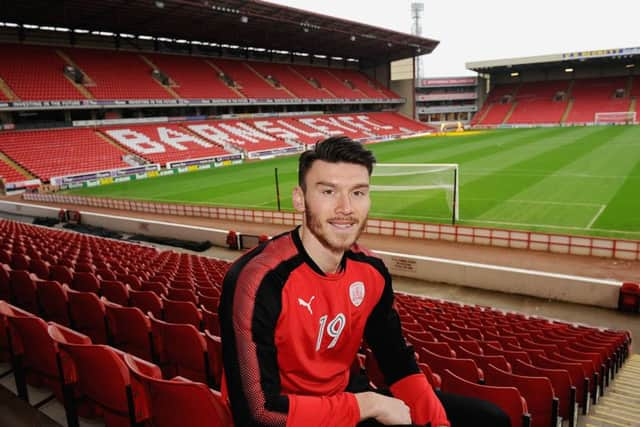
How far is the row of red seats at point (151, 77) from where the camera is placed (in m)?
39.6

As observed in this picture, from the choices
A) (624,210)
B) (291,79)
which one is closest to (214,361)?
(624,210)

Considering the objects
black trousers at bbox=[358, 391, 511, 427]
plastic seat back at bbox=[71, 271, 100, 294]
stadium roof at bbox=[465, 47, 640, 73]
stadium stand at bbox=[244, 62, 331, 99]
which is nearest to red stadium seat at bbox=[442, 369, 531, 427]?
black trousers at bbox=[358, 391, 511, 427]

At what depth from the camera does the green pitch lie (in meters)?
18.9

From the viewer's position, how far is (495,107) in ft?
261

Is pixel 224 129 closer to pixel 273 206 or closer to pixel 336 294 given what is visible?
pixel 273 206

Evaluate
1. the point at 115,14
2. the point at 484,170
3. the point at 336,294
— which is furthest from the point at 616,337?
the point at 115,14

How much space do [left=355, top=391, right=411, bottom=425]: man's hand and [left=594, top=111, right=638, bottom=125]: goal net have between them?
77.6m

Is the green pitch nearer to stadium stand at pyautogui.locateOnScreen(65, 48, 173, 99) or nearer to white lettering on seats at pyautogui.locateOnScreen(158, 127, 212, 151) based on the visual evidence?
white lettering on seats at pyautogui.locateOnScreen(158, 127, 212, 151)

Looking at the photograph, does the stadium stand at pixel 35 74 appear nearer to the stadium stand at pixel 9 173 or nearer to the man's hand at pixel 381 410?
the stadium stand at pixel 9 173

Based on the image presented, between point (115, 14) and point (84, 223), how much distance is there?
27.2 m

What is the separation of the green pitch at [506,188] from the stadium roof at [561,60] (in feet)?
88.2

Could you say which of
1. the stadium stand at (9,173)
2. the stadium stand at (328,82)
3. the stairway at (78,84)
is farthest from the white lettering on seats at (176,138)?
the stadium stand at (328,82)

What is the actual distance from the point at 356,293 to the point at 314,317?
0.31 meters

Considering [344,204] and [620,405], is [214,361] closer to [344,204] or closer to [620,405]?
[344,204]
